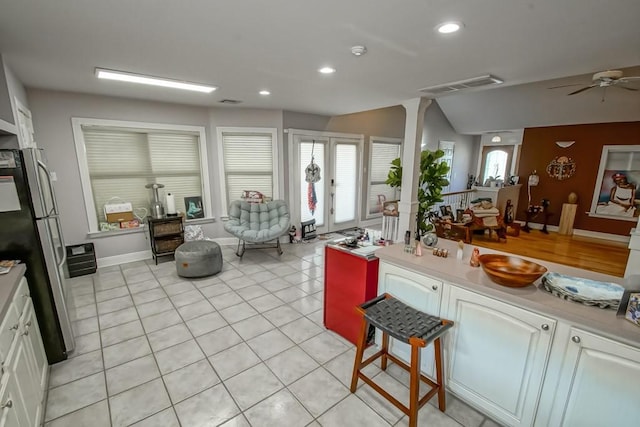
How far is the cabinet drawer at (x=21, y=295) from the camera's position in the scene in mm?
1623

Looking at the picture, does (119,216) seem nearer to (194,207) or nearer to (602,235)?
(194,207)

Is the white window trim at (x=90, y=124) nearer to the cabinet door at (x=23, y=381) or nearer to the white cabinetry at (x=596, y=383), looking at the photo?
the cabinet door at (x=23, y=381)

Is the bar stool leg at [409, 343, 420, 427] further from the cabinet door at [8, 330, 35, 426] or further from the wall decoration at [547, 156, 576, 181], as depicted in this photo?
the wall decoration at [547, 156, 576, 181]

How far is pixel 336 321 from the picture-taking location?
2.61 meters

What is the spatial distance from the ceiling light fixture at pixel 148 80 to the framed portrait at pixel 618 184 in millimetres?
7563

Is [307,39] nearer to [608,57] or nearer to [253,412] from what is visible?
[608,57]

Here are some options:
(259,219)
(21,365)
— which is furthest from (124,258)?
(21,365)

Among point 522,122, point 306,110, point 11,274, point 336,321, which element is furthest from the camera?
point 522,122

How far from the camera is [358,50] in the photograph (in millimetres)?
2094

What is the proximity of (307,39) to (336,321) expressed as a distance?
2340mm

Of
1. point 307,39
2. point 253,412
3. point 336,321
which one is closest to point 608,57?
point 307,39

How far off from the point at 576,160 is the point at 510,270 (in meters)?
6.45

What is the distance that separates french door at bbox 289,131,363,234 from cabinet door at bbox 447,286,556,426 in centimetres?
400

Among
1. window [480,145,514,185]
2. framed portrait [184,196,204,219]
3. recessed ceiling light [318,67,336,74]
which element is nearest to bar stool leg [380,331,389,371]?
recessed ceiling light [318,67,336,74]
